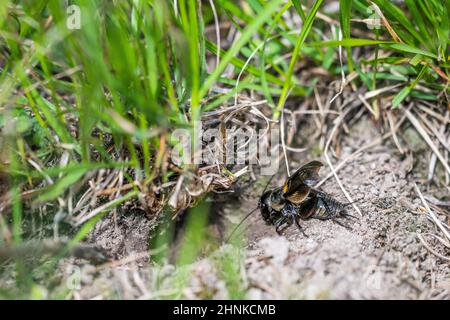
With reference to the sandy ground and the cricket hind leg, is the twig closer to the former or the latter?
the sandy ground

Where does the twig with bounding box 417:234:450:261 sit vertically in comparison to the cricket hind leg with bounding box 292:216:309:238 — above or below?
below

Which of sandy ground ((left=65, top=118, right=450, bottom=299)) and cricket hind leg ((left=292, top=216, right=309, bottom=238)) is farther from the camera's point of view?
cricket hind leg ((left=292, top=216, right=309, bottom=238))

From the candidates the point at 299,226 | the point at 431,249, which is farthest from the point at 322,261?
the point at 431,249

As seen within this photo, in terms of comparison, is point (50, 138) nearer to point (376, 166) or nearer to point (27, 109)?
point (27, 109)

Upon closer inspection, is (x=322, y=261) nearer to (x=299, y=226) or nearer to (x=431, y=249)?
(x=299, y=226)

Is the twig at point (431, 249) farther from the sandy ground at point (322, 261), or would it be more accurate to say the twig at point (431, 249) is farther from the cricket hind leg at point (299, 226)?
the cricket hind leg at point (299, 226)

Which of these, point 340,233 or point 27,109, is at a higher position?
point 27,109

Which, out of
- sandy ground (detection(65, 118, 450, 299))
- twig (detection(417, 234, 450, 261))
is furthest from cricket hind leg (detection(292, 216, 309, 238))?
twig (detection(417, 234, 450, 261))
